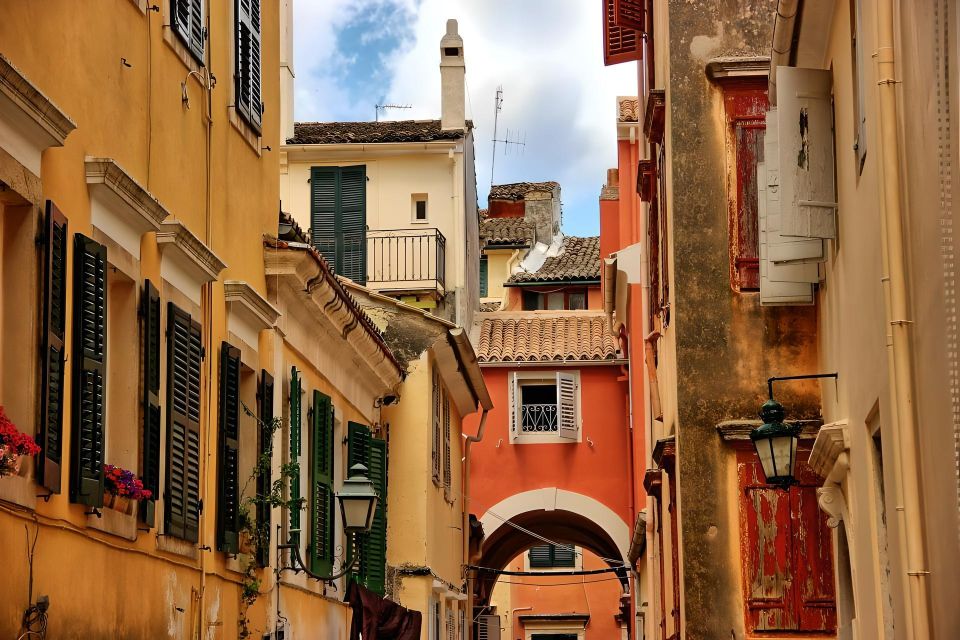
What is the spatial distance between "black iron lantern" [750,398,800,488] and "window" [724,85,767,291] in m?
2.68

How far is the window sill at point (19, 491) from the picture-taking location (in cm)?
845

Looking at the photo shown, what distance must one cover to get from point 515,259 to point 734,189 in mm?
36964

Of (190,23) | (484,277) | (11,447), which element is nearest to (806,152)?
(190,23)

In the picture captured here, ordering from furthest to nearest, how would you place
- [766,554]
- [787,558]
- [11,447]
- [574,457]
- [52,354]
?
[574,457] → [766,554] → [787,558] → [52,354] → [11,447]

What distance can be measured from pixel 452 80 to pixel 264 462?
66.6 ft

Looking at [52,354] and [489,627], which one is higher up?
[489,627]

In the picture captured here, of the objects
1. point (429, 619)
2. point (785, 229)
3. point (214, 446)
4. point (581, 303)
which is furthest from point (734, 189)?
point (581, 303)

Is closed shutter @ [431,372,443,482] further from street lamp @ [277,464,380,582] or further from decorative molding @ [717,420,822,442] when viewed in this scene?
decorative molding @ [717,420,822,442]

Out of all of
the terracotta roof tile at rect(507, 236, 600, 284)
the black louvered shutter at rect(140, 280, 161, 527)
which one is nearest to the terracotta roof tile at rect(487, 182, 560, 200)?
the terracotta roof tile at rect(507, 236, 600, 284)

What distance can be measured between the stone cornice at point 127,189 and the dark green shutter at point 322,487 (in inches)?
249

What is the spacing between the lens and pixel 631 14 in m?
20.9

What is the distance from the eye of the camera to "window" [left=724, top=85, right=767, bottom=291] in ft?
50.0

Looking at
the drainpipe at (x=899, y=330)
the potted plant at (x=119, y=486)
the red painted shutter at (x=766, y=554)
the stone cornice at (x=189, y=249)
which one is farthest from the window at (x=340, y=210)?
the drainpipe at (x=899, y=330)

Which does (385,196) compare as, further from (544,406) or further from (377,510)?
(377,510)
